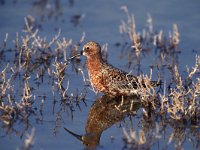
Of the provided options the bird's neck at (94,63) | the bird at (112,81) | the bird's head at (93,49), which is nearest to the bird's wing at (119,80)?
the bird at (112,81)

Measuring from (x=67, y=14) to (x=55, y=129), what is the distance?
5.69m

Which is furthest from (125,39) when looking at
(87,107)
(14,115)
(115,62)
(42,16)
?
(14,115)

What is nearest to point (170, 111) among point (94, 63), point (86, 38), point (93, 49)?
point (94, 63)

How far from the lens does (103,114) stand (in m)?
8.84

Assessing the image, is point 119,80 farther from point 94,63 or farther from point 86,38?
point 86,38

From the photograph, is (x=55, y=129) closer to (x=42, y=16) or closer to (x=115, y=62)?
(x=115, y=62)

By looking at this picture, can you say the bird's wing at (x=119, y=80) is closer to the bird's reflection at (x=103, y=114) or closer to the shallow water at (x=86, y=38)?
the bird's reflection at (x=103, y=114)

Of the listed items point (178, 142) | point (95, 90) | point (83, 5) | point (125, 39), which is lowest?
point (178, 142)

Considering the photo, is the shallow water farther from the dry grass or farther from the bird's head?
the bird's head

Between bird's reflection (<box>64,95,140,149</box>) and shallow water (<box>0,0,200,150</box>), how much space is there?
0.09 metres

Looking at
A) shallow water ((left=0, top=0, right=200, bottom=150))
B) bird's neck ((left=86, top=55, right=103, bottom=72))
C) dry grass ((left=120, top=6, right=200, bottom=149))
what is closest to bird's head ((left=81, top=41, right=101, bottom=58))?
bird's neck ((left=86, top=55, right=103, bottom=72))

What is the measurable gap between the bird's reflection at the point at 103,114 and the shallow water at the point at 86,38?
9 cm

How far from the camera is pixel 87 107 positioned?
8.99 meters

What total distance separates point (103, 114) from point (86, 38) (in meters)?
3.30
